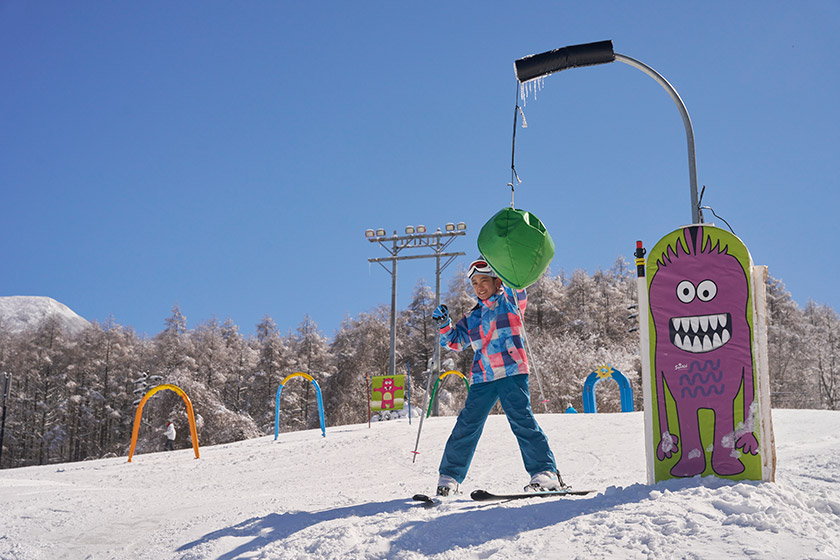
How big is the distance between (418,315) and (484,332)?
1513 inches

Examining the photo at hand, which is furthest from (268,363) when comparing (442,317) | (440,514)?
(440,514)

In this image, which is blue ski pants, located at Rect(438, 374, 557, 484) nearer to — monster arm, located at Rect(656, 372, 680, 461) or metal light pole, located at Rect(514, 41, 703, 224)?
monster arm, located at Rect(656, 372, 680, 461)

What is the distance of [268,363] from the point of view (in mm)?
40875

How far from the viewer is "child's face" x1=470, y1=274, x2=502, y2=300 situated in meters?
4.86

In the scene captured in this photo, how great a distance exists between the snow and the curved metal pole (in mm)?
2101

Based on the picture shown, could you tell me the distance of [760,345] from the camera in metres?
3.92

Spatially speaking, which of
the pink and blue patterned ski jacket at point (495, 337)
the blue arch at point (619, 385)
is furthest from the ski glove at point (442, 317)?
the blue arch at point (619, 385)

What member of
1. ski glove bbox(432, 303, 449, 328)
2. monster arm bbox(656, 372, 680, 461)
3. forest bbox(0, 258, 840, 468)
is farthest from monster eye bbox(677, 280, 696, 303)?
forest bbox(0, 258, 840, 468)

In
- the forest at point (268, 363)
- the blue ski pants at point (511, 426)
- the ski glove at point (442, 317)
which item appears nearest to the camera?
the blue ski pants at point (511, 426)

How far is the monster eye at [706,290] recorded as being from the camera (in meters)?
4.05

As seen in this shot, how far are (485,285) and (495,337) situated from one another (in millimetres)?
440

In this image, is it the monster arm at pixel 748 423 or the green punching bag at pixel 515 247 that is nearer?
the monster arm at pixel 748 423

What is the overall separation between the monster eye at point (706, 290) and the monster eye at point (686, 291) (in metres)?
0.04

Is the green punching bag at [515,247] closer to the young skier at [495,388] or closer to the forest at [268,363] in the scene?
the young skier at [495,388]
